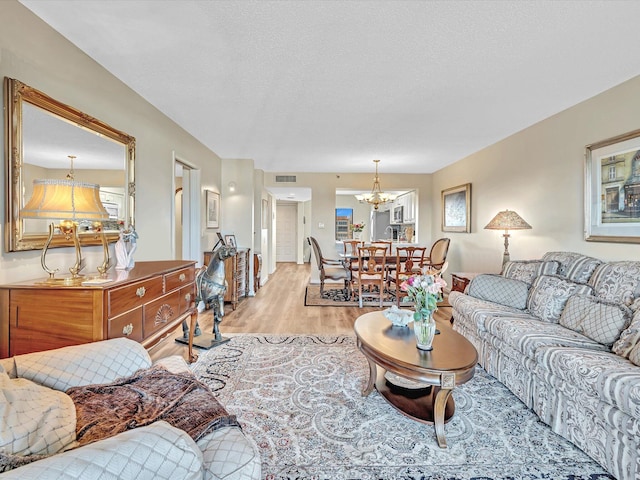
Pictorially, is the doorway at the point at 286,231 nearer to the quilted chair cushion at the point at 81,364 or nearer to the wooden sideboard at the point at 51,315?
the wooden sideboard at the point at 51,315

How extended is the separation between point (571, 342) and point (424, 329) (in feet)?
3.38

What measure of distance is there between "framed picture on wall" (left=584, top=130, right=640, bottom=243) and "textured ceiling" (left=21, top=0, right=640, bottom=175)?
1.76 ft

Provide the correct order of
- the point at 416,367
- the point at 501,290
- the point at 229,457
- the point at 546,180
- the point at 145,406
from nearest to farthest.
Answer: the point at 229,457, the point at 145,406, the point at 416,367, the point at 501,290, the point at 546,180

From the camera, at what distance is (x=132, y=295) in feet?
6.23

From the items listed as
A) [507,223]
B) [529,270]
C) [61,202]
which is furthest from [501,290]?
[61,202]

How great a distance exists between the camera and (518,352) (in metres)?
2.26

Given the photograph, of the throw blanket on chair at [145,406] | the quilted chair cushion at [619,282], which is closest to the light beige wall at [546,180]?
the quilted chair cushion at [619,282]

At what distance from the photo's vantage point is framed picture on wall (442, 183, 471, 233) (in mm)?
5277

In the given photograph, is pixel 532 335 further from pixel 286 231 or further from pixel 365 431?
pixel 286 231

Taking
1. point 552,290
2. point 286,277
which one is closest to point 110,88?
point 552,290

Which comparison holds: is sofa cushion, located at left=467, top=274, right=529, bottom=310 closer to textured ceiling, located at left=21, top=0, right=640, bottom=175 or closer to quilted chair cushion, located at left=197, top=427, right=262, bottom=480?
textured ceiling, located at left=21, top=0, right=640, bottom=175

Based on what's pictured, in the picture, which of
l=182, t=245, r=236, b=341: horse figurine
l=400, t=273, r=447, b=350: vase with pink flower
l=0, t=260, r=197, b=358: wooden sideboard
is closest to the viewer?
l=0, t=260, r=197, b=358: wooden sideboard

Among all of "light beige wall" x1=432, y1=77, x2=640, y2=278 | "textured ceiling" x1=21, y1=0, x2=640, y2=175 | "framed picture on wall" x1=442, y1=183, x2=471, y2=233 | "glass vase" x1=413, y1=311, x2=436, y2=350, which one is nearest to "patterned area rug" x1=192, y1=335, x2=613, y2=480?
"glass vase" x1=413, y1=311, x2=436, y2=350

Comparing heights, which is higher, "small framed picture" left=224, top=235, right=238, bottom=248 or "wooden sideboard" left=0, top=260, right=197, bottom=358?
"small framed picture" left=224, top=235, right=238, bottom=248
